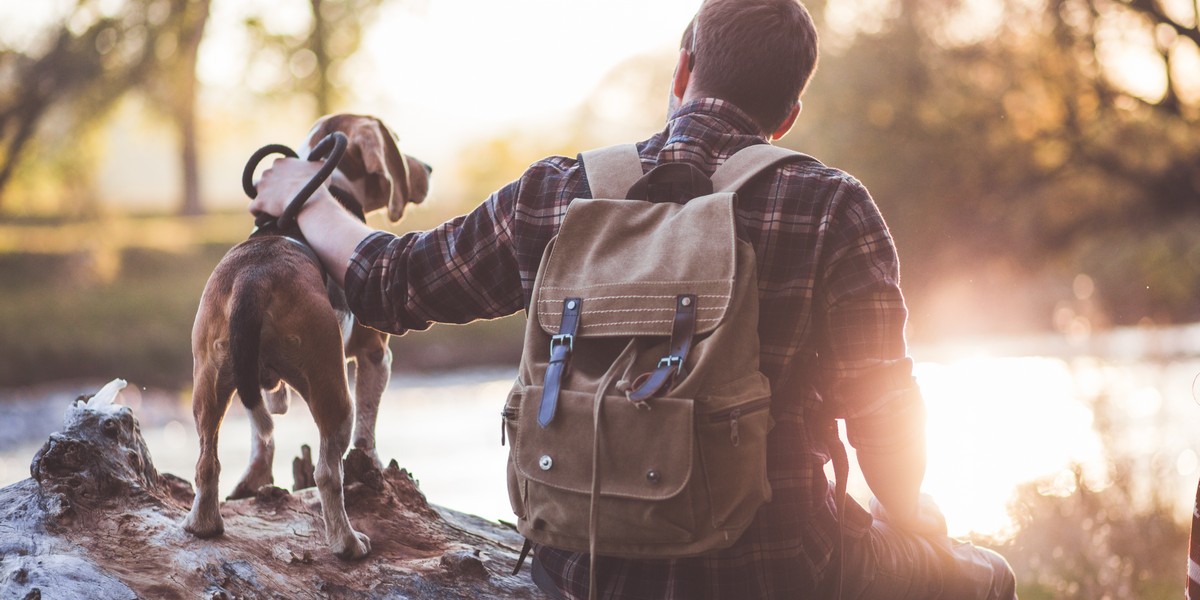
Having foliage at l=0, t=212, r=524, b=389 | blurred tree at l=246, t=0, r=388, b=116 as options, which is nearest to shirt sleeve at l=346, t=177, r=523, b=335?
foliage at l=0, t=212, r=524, b=389

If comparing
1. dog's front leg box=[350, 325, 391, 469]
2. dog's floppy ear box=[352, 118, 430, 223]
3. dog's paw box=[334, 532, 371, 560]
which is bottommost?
dog's paw box=[334, 532, 371, 560]

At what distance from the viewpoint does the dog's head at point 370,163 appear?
3471 millimetres

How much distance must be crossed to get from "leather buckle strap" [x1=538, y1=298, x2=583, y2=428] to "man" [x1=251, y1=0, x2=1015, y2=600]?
25 centimetres

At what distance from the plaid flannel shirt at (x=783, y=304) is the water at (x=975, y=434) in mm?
2010

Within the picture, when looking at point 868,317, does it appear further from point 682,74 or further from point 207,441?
point 207,441

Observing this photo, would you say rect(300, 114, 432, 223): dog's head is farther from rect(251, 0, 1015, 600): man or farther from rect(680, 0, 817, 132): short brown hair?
rect(680, 0, 817, 132): short brown hair

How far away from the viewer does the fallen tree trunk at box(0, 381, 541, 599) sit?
2.57 metres

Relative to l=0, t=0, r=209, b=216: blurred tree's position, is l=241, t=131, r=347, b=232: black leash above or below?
below

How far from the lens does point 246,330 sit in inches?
106

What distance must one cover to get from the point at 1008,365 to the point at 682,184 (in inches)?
472

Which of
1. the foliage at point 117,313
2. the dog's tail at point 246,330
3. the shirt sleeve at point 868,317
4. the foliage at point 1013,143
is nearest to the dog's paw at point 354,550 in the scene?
the dog's tail at point 246,330

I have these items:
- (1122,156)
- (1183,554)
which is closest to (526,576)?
(1183,554)

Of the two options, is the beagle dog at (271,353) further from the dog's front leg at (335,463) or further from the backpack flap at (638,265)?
the backpack flap at (638,265)

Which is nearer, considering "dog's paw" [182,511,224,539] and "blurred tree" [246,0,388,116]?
"dog's paw" [182,511,224,539]
